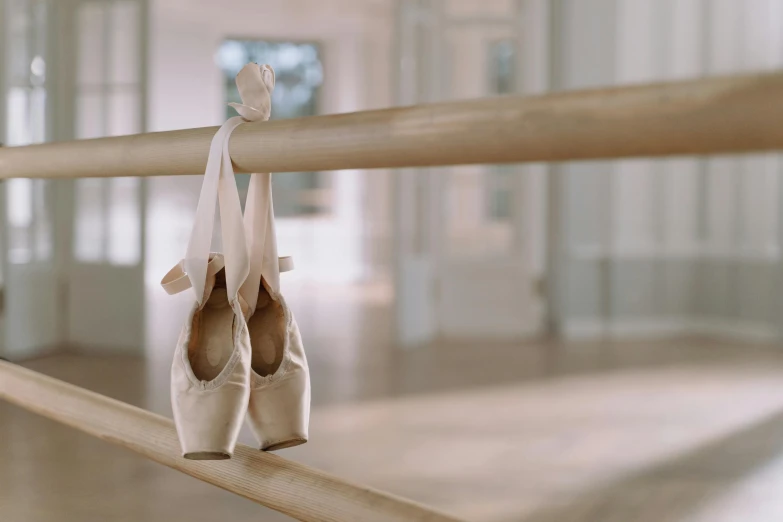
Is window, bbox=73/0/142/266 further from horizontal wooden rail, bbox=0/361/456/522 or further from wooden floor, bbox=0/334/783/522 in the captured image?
horizontal wooden rail, bbox=0/361/456/522

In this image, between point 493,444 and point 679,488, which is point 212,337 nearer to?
point 679,488

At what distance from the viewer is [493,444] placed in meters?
2.55

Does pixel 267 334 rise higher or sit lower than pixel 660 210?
lower

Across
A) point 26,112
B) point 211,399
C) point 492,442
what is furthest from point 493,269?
point 211,399

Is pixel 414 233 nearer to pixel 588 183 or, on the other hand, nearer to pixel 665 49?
pixel 588 183

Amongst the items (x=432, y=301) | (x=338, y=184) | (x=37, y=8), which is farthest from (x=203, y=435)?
(x=338, y=184)

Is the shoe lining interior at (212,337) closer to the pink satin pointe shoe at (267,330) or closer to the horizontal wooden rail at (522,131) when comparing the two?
the pink satin pointe shoe at (267,330)

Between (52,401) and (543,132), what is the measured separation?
103 cm

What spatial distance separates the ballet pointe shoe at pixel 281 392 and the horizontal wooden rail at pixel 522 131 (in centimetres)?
24

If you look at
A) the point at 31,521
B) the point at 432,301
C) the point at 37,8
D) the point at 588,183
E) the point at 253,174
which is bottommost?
the point at 31,521

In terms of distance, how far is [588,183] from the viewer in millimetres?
5145

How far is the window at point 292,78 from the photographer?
31.2ft

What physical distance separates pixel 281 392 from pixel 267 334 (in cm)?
11

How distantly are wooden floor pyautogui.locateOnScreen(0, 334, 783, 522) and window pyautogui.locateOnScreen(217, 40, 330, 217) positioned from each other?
18.2 ft
